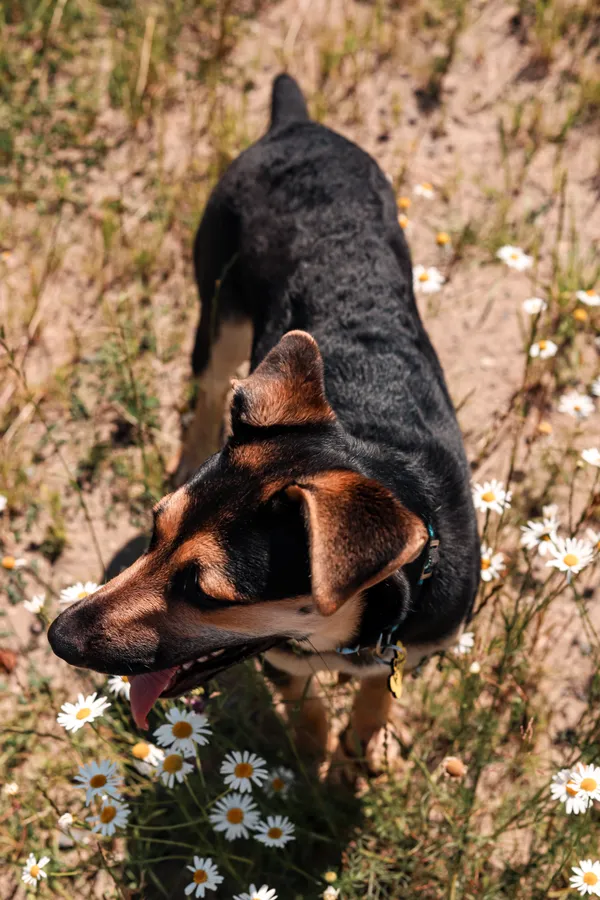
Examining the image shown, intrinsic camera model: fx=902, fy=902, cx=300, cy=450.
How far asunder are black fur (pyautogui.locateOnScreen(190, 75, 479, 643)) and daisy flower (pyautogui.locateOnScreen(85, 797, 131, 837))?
0.96 metres

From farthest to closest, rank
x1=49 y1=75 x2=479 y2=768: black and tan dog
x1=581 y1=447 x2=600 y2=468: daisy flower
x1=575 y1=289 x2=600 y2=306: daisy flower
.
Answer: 1. x1=575 y1=289 x2=600 y2=306: daisy flower
2. x1=581 y1=447 x2=600 y2=468: daisy flower
3. x1=49 y1=75 x2=479 y2=768: black and tan dog

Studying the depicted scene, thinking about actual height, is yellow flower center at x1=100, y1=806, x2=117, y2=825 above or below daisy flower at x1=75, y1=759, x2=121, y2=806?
below

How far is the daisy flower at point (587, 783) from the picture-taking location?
2.64m

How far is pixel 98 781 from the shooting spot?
2822mm

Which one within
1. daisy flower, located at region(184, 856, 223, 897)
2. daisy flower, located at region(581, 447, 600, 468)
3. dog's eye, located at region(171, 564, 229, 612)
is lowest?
daisy flower, located at region(184, 856, 223, 897)

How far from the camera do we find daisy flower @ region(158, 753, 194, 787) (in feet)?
9.35

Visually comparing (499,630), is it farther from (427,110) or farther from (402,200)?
(427,110)

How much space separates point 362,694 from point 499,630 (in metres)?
0.84

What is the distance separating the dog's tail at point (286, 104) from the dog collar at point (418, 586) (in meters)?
2.41

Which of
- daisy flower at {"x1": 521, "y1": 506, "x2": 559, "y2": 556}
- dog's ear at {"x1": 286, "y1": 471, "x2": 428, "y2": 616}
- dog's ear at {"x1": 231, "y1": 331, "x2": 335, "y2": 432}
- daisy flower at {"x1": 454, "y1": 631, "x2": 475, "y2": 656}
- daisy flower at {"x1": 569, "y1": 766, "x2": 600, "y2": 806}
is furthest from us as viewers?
daisy flower at {"x1": 454, "y1": 631, "x2": 475, "y2": 656}

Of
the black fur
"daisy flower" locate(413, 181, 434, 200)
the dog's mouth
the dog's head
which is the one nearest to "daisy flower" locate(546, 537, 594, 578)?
the black fur

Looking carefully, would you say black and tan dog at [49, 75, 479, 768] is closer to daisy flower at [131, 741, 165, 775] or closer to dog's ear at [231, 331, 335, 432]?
dog's ear at [231, 331, 335, 432]

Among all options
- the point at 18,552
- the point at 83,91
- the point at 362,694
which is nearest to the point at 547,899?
the point at 362,694

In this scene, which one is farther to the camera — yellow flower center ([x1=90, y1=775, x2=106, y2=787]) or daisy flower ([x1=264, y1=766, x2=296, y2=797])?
daisy flower ([x1=264, y1=766, x2=296, y2=797])
